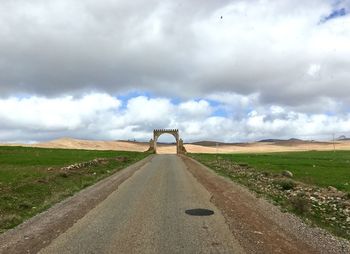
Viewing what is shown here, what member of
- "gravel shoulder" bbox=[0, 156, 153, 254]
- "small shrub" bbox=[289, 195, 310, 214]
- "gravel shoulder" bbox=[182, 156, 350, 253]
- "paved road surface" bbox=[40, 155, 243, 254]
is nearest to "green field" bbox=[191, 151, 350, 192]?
"small shrub" bbox=[289, 195, 310, 214]

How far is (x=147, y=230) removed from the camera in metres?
13.6

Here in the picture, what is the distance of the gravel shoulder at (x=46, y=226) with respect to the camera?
38.9ft

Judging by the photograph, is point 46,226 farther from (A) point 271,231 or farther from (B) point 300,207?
(B) point 300,207

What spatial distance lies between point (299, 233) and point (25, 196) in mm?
15792

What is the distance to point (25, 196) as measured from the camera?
23.4m

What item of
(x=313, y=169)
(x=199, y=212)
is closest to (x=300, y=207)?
(x=199, y=212)

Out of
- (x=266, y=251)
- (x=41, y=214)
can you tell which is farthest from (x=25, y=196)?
(x=266, y=251)

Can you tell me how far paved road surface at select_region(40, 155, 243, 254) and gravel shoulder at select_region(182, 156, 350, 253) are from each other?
1.48ft

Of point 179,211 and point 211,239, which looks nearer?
point 211,239

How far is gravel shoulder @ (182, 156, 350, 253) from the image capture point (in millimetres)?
11539

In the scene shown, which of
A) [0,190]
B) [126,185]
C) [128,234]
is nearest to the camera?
[128,234]

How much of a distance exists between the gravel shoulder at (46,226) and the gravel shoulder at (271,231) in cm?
572

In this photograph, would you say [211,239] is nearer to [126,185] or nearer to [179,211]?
[179,211]

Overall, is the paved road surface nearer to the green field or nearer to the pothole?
the pothole
